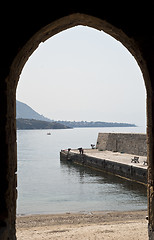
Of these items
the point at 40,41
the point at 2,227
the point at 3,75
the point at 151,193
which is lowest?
the point at 2,227

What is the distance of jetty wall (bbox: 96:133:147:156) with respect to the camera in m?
28.7

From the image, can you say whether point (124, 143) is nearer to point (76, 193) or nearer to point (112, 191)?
point (112, 191)

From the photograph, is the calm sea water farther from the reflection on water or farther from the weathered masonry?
the weathered masonry

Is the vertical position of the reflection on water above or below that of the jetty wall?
below

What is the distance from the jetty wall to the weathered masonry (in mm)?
24099

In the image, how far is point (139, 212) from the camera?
49.4ft

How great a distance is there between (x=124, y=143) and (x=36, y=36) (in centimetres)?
2884

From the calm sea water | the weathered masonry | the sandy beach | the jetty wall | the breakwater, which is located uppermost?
the weathered masonry

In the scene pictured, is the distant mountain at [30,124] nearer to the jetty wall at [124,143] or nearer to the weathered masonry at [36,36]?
the jetty wall at [124,143]

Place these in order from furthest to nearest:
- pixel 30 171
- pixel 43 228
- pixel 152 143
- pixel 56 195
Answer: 1. pixel 30 171
2. pixel 56 195
3. pixel 43 228
4. pixel 152 143

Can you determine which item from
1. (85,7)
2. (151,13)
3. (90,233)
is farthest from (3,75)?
(90,233)

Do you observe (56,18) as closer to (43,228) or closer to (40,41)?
(40,41)

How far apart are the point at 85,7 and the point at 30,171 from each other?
27907 mm

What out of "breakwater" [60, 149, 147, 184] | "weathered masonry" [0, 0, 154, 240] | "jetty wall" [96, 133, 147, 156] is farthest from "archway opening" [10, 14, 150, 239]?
"jetty wall" [96, 133, 147, 156]
